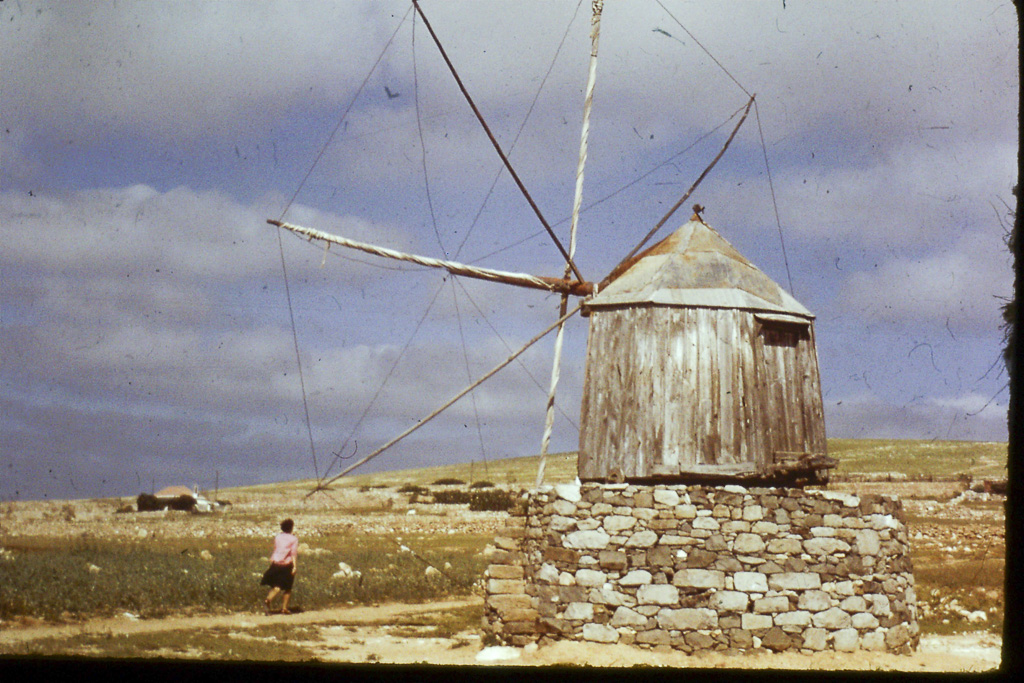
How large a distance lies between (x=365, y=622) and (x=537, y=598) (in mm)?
3402

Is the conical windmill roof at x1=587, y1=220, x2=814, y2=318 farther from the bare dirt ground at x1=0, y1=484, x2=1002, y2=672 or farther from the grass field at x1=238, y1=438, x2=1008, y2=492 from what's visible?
the grass field at x1=238, y1=438, x2=1008, y2=492

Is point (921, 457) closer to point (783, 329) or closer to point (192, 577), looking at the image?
point (783, 329)

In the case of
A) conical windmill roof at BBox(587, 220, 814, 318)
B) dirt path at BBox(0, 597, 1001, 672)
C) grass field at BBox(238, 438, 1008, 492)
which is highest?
conical windmill roof at BBox(587, 220, 814, 318)

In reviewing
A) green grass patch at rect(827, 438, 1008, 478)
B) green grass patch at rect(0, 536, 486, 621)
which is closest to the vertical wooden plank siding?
green grass patch at rect(0, 536, 486, 621)

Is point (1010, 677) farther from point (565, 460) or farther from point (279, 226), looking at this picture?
point (565, 460)

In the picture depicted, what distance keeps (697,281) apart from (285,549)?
7.66 meters

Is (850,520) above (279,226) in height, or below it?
below

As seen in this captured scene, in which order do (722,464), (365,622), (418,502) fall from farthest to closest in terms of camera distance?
(418,502), (365,622), (722,464)

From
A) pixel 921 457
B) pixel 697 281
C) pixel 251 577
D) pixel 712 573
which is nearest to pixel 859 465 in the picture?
pixel 921 457

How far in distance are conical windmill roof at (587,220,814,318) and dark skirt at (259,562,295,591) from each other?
643cm

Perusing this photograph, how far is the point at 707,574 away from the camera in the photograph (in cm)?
1126

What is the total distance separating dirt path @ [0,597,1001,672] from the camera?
10609 millimetres

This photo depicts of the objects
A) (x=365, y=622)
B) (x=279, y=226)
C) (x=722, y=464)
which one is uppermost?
(x=279, y=226)

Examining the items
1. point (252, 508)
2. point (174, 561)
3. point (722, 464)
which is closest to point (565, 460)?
point (252, 508)
